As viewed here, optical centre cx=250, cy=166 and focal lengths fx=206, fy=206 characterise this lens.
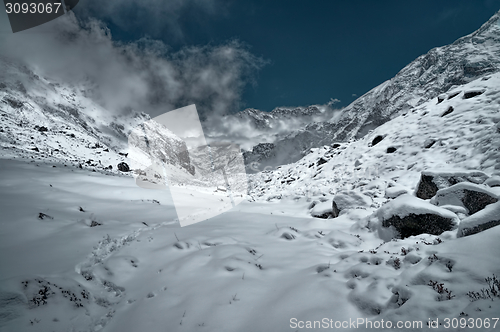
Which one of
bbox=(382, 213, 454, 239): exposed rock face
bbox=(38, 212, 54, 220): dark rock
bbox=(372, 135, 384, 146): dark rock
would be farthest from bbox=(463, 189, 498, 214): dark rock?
bbox=(372, 135, 384, 146): dark rock

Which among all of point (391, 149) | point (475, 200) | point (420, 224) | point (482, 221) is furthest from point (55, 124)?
point (475, 200)

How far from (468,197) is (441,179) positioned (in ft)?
7.82

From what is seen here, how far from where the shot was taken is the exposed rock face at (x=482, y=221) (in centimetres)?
387

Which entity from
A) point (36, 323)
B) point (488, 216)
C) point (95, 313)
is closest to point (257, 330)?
point (95, 313)

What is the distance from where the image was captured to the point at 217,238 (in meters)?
6.39

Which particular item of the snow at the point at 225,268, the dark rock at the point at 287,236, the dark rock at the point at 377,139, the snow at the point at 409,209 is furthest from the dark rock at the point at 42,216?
the dark rock at the point at 377,139

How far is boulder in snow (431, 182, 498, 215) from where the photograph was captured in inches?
228

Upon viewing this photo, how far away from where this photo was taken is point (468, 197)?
618 centimetres

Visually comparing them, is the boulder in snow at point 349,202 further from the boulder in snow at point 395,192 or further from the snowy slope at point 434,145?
the snowy slope at point 434,145

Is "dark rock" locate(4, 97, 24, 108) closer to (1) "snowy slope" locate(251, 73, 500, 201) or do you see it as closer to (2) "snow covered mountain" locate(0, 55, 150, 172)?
(2) "snow covered mountain" locate(0, 55, 150, 172)

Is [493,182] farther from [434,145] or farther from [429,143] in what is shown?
[429,143]

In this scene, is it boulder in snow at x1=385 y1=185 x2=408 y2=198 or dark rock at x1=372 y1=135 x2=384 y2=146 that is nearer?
boulder in snow at x1=385 y1=185 x2=408 y2=198

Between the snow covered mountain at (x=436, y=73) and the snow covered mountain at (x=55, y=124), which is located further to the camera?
the snow covered mountain at (x=436, y=73)

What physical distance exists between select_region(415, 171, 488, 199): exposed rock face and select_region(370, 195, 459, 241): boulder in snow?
2898 mm
